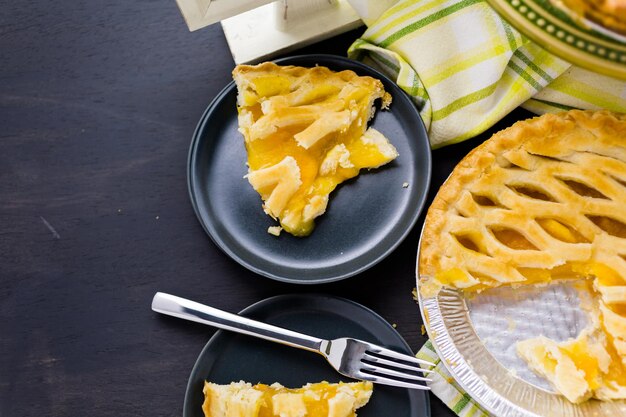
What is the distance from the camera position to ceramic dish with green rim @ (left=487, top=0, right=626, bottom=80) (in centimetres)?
101

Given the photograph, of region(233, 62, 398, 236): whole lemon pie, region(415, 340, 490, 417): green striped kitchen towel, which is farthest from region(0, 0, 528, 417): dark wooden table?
region(233, 62, 398, 236): whole lemon pie

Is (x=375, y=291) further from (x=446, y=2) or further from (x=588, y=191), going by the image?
(x=446, y=2)

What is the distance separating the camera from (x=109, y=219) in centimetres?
163

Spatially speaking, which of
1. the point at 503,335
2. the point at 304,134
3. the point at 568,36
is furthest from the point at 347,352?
the point at 568,36

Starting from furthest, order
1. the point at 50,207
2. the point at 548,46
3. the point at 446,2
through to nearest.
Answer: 1. the point at 50,207
2. the point at 446,2
3. the point at 548,46

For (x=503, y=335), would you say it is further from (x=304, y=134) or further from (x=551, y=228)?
(x=304, y=134)

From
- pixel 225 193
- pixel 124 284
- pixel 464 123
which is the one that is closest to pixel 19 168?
pixel 124 284

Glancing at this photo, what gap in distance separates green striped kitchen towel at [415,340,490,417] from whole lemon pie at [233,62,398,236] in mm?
413

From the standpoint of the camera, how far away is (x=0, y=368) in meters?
1.59

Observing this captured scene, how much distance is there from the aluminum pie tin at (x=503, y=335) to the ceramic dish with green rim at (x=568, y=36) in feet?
1.84

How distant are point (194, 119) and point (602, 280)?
3.19ft

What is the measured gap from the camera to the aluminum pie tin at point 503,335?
1.39 metres

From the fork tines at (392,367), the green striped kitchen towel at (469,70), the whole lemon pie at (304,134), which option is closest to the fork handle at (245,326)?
the fork tines at (392,367)

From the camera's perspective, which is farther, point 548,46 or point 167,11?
point 167,11
